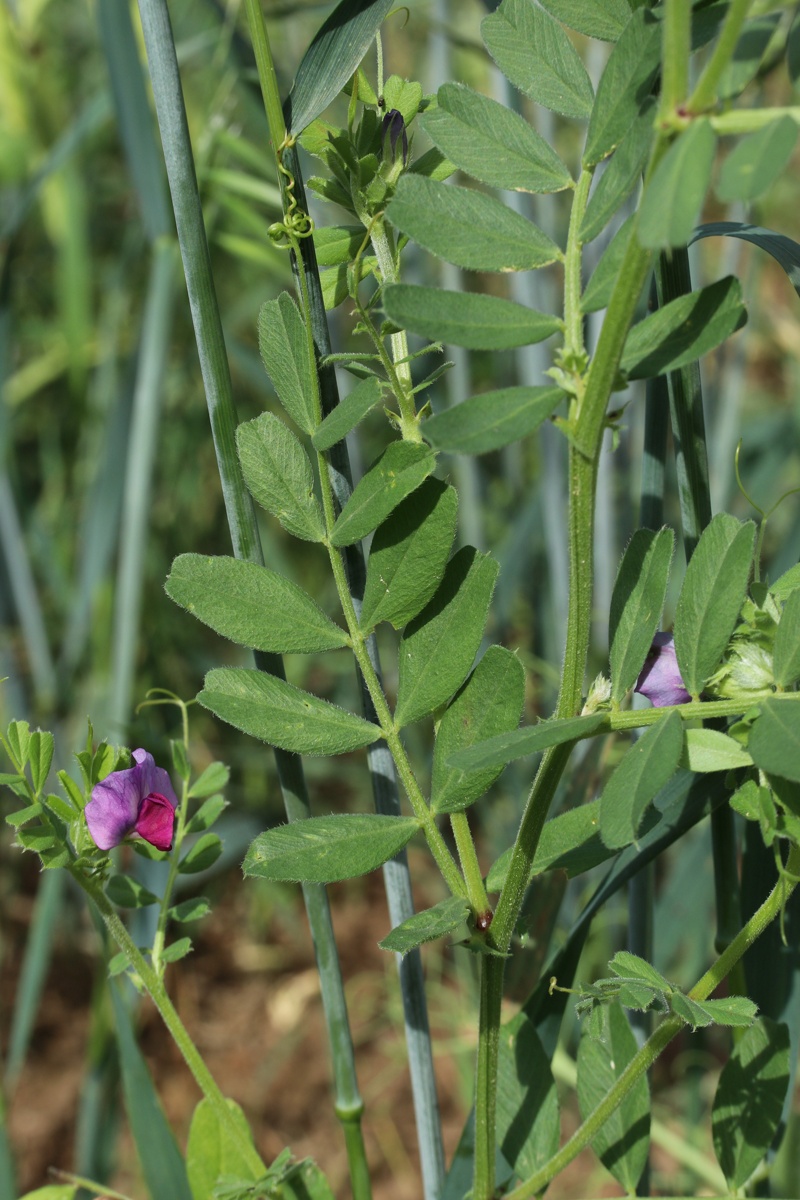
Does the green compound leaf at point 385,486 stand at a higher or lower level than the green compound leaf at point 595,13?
lower

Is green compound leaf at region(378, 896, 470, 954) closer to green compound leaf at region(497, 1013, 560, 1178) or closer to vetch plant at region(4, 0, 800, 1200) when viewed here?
vetch plant at region(4, 0, 800, 1200)

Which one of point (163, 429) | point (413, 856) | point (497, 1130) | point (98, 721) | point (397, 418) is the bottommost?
point (413, 856)

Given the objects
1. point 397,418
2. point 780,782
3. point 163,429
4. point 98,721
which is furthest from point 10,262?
point 780,782

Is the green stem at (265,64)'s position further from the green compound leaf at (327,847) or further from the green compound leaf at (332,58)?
the green compound leaf at (327,847)

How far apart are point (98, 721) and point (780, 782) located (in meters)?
0.98

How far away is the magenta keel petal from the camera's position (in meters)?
0.33

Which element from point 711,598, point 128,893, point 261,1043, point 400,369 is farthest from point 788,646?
point 261,1043

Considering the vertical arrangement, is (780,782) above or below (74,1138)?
above

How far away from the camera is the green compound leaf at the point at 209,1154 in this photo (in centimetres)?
39

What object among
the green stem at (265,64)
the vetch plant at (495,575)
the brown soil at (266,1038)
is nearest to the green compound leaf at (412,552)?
the vetch plant at (495,575)

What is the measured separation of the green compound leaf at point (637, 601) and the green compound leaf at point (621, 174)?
79mm

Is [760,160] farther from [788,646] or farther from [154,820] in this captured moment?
[154,820]

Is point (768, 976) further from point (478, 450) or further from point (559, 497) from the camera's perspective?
point (559, 497)

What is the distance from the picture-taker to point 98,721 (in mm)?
1158
